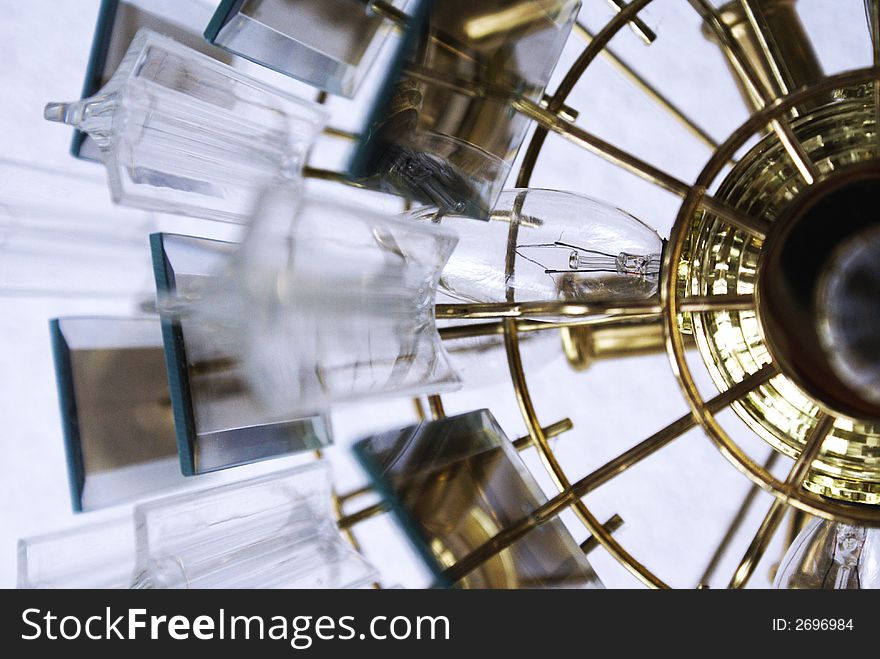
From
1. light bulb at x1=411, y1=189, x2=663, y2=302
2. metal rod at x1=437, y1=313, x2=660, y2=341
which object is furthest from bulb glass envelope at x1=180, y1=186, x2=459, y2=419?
metal rod at x1=437, y1=313, x2=660, y2=341

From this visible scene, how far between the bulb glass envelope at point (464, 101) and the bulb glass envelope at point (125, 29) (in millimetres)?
158

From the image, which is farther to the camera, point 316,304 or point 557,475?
point 557,475

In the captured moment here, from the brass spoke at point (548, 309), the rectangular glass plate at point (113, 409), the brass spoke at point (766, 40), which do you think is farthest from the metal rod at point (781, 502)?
the rectangular glass plate at point (113, 409)

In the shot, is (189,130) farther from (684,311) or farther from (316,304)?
(684,311)

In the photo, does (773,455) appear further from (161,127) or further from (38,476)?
(38,476)

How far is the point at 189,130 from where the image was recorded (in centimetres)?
44

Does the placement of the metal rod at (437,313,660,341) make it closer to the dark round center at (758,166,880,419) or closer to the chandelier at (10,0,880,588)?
the chandelier at (10,0,880,588)

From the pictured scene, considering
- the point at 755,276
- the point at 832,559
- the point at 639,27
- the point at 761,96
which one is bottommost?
the point at 832,559

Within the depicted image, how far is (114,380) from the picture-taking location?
0.48 metres

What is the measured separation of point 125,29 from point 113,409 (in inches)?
9.3

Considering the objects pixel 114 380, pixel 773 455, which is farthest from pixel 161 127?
pixel 773 455

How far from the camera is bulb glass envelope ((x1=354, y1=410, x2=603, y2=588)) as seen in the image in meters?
0.47

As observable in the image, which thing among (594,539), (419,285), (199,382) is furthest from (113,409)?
(594,539)

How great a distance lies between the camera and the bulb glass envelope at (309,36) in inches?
18.1
